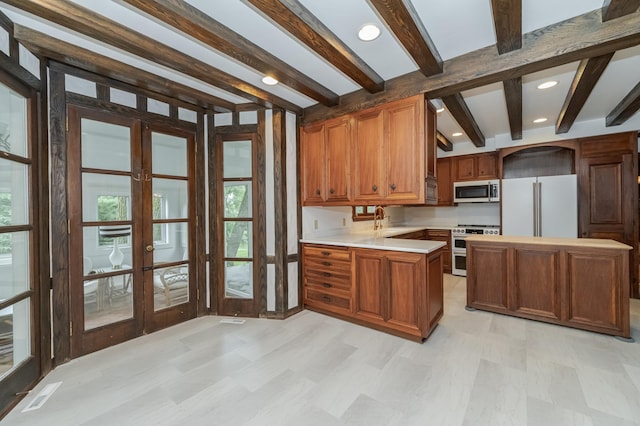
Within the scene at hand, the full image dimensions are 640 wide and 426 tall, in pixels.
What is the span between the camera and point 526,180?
171 inches

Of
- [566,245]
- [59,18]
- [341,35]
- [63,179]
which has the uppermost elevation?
[341,35]

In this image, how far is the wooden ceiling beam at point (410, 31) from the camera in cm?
166

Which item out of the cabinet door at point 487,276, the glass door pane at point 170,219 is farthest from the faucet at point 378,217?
the glass door pane at point 170,219

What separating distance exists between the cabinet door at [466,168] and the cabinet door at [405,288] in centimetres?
341

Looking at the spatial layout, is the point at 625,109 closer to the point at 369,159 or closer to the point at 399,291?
the point at 369,159

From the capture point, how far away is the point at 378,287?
291 centimetres

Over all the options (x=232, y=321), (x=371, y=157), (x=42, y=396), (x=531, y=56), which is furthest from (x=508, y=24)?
(x=42, y=396)

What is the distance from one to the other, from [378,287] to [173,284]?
2300mm

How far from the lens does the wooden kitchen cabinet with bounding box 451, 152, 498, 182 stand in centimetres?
503

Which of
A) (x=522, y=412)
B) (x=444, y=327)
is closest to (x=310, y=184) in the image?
(x=444, y=327)

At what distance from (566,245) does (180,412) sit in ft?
12.4

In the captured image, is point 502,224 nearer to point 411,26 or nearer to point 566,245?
point 566,245

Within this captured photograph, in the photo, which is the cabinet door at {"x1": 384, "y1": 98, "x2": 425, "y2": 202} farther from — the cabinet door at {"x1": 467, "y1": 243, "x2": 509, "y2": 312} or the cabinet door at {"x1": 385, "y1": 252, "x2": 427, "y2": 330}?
the cabinet door at {"x1": 467, "y1": 243, "x2": 509, "y2": 312}

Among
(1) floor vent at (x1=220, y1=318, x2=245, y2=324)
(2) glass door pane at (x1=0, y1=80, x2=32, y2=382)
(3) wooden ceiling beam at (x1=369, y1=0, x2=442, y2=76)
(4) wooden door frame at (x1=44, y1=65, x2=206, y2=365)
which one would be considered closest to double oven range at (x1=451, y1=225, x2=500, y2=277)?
(3) wooden ceiling beam at (x1=369, y1=0, x2=442, y2=76)
